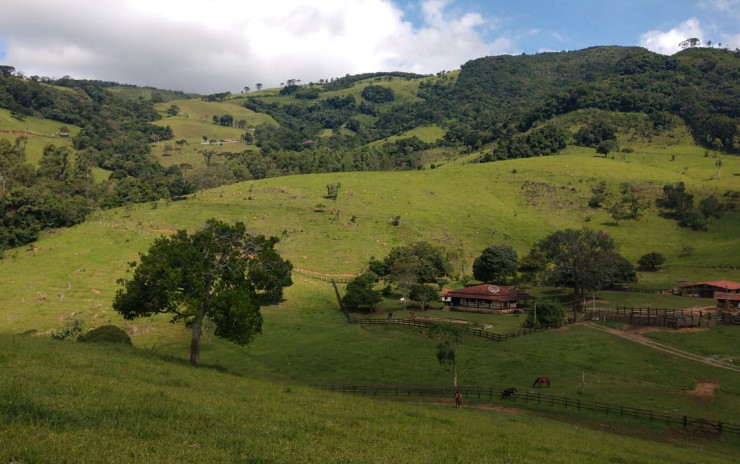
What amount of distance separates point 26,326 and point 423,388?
45029 mm

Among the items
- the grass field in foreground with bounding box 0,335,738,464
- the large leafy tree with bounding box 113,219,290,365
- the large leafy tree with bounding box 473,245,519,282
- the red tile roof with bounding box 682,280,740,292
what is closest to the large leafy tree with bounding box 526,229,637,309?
the large leafy tree with bounding box 473,245,519,282

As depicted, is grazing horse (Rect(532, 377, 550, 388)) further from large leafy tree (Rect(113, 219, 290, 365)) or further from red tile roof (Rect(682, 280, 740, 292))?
red tile roof (Rect(682, 280, 740, 292))

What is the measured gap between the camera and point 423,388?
36.8 meters

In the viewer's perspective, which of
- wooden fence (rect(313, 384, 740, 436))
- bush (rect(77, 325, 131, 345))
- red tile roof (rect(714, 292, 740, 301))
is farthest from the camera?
red tile roof (rect(714, 292, 740, 301))

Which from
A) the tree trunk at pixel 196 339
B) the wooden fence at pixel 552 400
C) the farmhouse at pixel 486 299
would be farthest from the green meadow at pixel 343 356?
the farmhouse at pixel 486 299

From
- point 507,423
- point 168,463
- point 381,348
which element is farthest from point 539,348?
point 168,463

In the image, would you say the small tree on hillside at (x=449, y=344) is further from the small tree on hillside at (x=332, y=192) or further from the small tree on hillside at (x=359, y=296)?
the small tree on hillside at (x=332, y=192)

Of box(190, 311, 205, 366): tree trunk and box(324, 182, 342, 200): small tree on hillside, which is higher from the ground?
box(324, 182, 342, 200): small tree on hillside

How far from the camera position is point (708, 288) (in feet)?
230

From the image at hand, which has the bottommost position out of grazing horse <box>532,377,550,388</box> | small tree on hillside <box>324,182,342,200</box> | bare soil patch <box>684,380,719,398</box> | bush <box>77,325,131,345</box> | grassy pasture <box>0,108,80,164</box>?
grazing horse <box>532,377,550,388</box>

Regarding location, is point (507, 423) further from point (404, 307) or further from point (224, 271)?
point (404, 307)

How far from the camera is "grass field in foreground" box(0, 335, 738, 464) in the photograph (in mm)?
11266

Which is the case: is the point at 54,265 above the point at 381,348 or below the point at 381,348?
above

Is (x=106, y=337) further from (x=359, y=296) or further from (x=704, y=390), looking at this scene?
(x=704, y=390)
